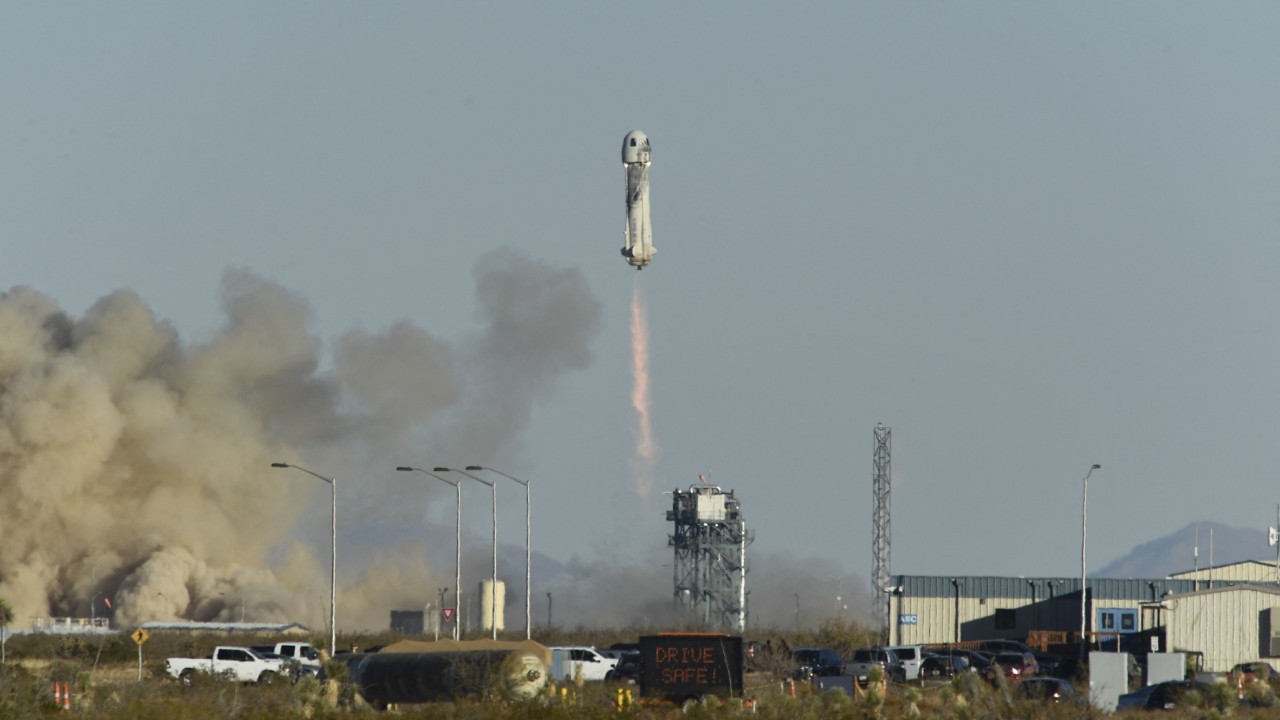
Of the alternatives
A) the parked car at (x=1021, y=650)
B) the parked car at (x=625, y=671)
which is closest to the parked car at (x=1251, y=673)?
the parked car at (x=1021, y=650)

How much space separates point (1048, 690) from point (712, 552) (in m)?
69.5

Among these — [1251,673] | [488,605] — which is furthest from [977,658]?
[488,605]

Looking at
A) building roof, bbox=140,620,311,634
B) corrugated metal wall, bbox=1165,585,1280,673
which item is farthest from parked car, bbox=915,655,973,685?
building roof, bbox=140,620,311,634

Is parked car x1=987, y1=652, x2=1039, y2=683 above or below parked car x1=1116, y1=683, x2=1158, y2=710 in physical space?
below

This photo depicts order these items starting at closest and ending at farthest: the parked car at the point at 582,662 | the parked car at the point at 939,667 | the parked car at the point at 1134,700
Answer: the parked car at the point at 1134,700
the parked car at the point at 582,662
the parked car at the point at 939,667

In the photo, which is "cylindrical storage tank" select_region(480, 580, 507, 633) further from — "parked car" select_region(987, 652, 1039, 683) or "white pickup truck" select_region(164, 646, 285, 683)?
"white pickup truck" select_region(164, 646, 285, 683)

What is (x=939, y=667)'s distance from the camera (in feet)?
255

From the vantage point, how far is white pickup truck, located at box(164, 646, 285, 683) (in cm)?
7143

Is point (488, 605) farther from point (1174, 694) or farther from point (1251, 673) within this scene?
point (1174, 694)

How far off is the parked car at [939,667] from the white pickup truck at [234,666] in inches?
914

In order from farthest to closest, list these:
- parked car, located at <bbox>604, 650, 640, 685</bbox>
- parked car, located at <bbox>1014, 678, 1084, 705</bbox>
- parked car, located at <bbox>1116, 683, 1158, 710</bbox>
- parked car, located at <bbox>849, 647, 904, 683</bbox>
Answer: parked car, located at <bbox>849, 647, 904, 683</bbox> → parked car, located at <bbox>604, 650, 640, 685</bbox> → parked car, located at <bbox>1116, 683, 1158, 710</bbox> → parked car, located at <bbox>1014, 678, 1084, 705</bbox>

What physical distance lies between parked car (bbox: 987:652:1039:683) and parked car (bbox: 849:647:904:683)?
3.65 meters

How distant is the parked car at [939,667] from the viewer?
73944mm

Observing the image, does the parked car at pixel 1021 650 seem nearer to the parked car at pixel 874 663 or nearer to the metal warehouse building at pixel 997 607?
the parked car at pixel 874 663
